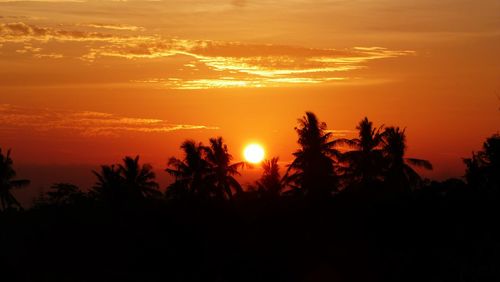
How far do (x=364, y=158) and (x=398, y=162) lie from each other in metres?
3.55

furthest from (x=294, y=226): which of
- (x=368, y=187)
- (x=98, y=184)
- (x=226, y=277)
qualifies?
(x=98, y=184)

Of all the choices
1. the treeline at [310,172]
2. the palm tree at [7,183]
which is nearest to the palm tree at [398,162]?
the treeline at [310,172]

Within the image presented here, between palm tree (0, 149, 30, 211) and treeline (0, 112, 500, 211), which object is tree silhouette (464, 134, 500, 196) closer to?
treeline (0, 112, 500, 211)

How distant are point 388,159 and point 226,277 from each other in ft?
86.4

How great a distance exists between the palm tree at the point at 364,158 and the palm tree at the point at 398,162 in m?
0.83

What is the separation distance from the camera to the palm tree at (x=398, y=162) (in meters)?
66.6

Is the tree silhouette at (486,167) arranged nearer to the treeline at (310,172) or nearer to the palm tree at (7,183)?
the treeline at (310,172)

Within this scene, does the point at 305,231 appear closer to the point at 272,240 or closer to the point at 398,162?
the point at 272,240

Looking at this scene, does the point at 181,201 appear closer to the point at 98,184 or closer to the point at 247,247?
the point at 247,247

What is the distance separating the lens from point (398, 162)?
220ft

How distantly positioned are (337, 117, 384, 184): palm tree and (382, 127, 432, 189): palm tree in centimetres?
83

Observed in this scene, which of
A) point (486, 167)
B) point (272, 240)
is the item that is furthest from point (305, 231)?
point (486, 167)

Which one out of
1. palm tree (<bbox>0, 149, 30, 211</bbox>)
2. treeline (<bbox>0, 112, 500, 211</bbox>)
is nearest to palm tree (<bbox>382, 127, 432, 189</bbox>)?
treeline (<bbox>0, 112, 500, 211</bbox>)

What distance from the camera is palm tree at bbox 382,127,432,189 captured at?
218 feet
